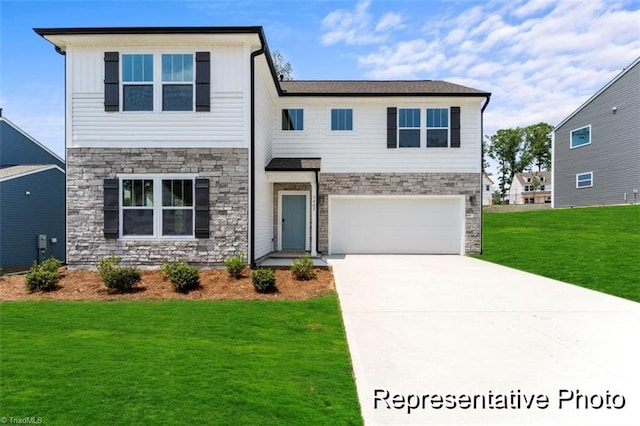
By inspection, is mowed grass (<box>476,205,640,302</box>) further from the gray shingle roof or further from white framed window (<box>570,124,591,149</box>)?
white framed window (<box>570,124,591,149</box>)

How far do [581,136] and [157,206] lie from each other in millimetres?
27698

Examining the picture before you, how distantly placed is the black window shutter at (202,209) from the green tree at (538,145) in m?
61.2

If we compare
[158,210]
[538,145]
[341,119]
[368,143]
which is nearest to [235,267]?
[158,210]

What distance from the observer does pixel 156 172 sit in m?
9.73

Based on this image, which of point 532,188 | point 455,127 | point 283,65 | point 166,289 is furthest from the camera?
point 532,188

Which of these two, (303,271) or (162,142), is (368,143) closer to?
(303,271)

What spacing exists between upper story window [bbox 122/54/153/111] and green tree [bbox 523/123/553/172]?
202 feet

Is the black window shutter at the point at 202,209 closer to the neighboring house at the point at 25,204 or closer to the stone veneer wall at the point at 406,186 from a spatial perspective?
the stone veneer wall at the point at 406,186

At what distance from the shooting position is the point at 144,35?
367 inches

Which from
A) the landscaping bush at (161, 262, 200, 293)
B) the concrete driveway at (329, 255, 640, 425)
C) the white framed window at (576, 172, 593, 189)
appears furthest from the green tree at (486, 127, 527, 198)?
the landscaping bush at (161, 262, 200, 293)

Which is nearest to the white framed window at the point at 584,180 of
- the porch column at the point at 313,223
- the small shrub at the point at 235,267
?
the porch column at the point at 313,223

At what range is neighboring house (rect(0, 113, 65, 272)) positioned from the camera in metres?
14.7

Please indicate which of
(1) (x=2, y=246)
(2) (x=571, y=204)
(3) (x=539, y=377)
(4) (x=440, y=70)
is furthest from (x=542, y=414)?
(2) (x=571, y=204)

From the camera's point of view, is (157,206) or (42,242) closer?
(157,206)
